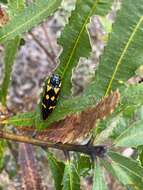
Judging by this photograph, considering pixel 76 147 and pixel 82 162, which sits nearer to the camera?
pixel 76 147

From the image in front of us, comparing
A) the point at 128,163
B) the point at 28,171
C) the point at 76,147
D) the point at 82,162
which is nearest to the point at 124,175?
the point at 128,163

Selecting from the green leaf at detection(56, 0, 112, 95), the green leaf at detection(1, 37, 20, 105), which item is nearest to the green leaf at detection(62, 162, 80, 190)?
the green leaf at detection(56, 0, 112, 95)

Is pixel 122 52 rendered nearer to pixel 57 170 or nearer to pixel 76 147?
pixel 76 147

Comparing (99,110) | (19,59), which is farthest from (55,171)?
(19,59)

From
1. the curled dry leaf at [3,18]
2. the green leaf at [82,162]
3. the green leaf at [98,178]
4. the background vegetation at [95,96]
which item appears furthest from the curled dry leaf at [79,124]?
the curled dry leaf at [3,18]

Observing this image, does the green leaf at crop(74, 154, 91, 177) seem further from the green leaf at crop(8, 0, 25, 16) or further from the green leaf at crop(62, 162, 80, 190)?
the green leaf at crop(8, 0, 25, 16)
